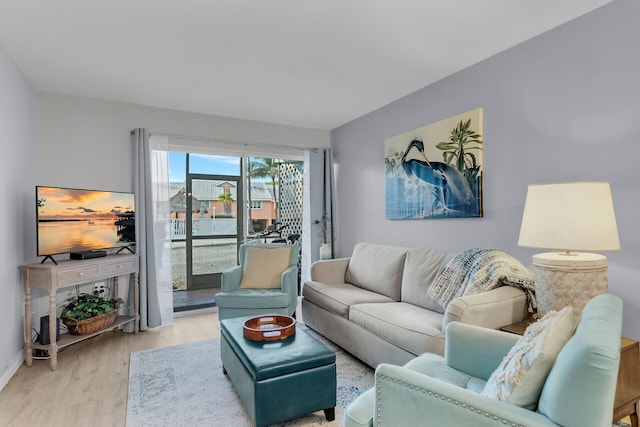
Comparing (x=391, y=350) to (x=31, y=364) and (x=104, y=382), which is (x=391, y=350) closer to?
(x=104, y=382)

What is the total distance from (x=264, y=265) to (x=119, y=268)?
1.42 metres

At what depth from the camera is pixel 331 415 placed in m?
2.05

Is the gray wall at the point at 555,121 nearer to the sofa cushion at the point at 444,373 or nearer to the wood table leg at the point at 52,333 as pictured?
the sofa cushion at the point at 444,373

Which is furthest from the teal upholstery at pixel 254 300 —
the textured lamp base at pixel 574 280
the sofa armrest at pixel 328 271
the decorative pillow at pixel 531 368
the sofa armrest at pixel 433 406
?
the decorative pillow at pixel 531 368

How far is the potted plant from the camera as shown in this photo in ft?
10.4

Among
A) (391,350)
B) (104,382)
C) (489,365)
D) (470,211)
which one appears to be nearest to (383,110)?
(470,211)

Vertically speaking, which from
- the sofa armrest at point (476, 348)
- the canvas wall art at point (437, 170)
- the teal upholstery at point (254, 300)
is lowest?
the teal upholstery at point (254, 300)

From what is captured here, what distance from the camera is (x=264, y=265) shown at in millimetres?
3787

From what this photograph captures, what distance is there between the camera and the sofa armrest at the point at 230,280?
354 cm

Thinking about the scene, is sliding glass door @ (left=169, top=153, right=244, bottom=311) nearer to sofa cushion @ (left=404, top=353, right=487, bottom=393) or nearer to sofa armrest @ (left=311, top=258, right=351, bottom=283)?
sofa armrest @ (left=311, top=258, right=351, bottom=283)

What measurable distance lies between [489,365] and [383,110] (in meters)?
3.11

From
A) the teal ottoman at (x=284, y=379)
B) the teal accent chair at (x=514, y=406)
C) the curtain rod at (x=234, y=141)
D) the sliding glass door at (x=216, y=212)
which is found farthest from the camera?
the sliding glass door at (x=216, y=212)

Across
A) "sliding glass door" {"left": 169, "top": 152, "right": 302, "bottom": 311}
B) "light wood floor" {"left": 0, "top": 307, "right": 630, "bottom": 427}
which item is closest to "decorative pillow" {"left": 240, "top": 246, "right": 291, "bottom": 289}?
"light wood floor" {"left": 0, "top": 307, "right": 630, "bottom": 427}

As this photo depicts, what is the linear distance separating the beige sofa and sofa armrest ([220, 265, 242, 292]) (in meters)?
0.72
